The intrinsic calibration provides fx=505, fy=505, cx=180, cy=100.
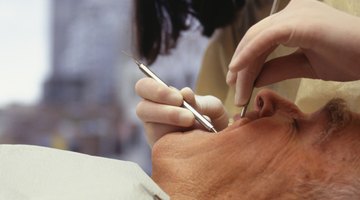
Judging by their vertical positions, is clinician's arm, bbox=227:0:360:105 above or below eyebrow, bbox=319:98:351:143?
above

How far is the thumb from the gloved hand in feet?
0.54

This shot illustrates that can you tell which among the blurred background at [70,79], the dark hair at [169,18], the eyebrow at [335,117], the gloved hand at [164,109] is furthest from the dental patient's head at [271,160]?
the blurred background at [70,79]

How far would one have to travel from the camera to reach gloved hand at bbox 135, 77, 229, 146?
0.96m

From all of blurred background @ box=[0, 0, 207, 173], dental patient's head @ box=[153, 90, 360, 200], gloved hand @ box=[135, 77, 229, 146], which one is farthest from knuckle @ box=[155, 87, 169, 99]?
blurred background @ box=[0, 0, 207, 173]

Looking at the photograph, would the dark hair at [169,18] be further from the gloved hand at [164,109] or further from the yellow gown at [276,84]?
the gloved hand at [164,109]

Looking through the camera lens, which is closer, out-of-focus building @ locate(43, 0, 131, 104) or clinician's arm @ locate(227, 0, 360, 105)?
clinician's arm @ locate(227, 0, 360, 105)

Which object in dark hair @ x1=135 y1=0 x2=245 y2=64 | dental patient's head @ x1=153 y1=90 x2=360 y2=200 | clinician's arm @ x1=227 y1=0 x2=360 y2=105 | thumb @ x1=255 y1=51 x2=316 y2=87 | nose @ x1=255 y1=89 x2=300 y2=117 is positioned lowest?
dark hair @ x1=135 y1=0 x2=245 y2=64

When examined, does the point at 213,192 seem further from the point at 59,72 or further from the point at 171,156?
the point at 59,72

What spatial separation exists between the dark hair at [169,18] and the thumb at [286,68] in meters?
0.93

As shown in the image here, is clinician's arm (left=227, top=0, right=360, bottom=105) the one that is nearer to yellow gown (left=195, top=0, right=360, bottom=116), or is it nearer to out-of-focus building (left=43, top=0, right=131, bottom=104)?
yellow gown (left=195, top=0, right=360, bottom=116)

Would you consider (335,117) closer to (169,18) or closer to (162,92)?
(162,92)

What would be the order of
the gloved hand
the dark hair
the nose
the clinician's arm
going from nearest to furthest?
1. the clinician's arm
2. the nose
3. the gloved hand
4. the dark hair

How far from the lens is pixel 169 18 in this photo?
1807 millimetres

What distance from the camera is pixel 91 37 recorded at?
2346mm
